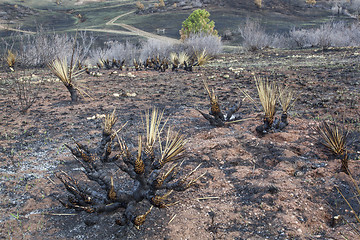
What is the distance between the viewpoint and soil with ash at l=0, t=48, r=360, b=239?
225 cm

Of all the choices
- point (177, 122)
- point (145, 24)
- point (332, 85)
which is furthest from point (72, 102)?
point (145, 24)

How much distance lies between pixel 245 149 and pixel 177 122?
1489 mm

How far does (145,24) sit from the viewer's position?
5484 centimetres

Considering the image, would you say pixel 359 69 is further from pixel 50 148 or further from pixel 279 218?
pixel 50 148

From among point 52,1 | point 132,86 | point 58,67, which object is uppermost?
point 52,1

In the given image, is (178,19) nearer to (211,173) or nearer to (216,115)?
(216,115)

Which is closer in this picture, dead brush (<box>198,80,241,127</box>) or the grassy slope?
dead brush (<box>198,80,241,127</box>)

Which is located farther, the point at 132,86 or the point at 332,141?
the point at 132,86

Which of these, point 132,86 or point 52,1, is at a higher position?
point 52,1

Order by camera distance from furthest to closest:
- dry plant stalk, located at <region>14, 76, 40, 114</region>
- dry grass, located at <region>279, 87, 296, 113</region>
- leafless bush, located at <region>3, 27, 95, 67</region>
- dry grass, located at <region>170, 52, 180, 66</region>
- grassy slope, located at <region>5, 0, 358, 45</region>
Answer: grassy slope, located at <region>5, 0, 358, 45</region> → dry grass, located at <region>170, 52, 180, 66</region> → leafless bush, located at <region>3, 27, 95, 67</region> → dry plant stalk, located at <region>14, 76, 40, 114</region> → dry grass, located at <region>279, 87, 296, 113</region>

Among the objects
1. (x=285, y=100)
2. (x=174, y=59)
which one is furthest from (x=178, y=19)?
(x=285, y=100)

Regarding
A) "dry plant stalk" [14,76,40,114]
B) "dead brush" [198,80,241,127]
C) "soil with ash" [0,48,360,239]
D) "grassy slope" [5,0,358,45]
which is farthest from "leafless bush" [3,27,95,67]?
"grassy slope" [5,0,358,45]

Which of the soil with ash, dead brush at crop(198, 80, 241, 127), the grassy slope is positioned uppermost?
the grassy slope

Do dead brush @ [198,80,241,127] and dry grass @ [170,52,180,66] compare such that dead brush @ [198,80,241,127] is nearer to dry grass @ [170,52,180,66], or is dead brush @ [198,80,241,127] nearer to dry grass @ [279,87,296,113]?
dry grass @ [279,87,296,113]
